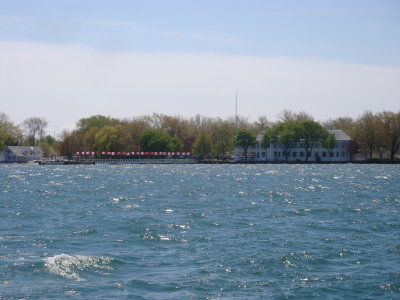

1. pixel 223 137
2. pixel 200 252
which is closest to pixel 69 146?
pixel 223 137

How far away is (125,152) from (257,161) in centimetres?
3369

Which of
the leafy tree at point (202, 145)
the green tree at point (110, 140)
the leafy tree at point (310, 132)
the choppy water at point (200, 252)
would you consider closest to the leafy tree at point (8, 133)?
the green tree at point (110, 140)

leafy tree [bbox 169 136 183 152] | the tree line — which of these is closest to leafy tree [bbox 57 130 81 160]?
the tree line

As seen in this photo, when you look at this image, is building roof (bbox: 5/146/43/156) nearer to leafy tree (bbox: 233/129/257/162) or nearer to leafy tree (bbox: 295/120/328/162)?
leafy tree (bbox: 233/129/257/162)

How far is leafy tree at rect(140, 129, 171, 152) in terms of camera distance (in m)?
171

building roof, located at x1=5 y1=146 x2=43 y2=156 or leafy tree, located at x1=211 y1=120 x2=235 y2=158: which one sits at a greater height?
leafy tree, located at x1=211 y1=120 x2=235 y2=158

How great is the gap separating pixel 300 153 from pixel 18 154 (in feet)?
246

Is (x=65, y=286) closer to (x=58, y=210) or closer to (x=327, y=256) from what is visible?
(x=327, y=256)

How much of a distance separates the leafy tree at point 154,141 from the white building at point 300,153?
18510 millimetres

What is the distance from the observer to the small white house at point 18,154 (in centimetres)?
18412

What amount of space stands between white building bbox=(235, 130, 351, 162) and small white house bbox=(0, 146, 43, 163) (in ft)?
188

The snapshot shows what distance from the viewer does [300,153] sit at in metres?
173

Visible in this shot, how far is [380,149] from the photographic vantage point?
521 ft

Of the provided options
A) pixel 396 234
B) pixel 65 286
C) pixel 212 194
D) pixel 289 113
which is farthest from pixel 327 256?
pixel 289 113
